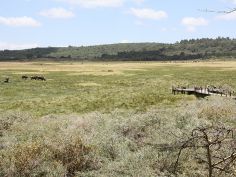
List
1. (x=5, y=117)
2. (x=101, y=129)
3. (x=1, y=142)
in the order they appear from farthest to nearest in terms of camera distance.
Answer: (x=5, y=117) < (x=101, y=129) < (x=1, y=142)

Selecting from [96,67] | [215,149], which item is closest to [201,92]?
[215,149]

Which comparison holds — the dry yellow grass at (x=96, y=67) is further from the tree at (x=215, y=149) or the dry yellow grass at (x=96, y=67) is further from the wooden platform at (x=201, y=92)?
the tree at (x=215, y=149)

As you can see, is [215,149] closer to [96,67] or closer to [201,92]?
[201,92]

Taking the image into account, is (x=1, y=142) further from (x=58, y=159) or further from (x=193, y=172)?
(x=193, y=172)

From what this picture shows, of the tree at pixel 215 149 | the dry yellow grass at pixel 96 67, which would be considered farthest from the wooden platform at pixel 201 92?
the dry yellow grass at pixel 96 67

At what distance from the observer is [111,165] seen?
10.4m

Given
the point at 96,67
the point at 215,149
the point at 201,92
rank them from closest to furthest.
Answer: the point at 215,149, the point at 201,92, the point at 96,67

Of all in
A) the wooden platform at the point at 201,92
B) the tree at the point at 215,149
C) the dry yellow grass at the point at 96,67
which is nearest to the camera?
the tree at the point at 215,149

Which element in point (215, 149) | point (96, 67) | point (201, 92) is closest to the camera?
point (215, 149)

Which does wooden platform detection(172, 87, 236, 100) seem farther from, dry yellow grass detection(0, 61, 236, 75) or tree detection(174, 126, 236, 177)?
dry yellow grass detection(0, 61, 236, 75)

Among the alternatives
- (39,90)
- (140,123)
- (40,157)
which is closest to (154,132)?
(140,123)

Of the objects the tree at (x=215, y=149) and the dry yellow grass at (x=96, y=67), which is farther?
the dry yellow grass at (x=96, y=67)

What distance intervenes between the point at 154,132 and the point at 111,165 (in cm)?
334

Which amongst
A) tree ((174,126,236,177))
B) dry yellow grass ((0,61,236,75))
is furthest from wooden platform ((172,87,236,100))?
dry yellow grass ((0,61,236,75))
